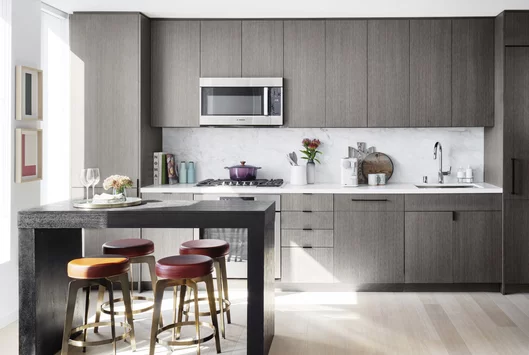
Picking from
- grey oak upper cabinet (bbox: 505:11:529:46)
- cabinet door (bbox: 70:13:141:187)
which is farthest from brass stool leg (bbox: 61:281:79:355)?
grey oak upper cabinet (bbox: 505:11:529:46)

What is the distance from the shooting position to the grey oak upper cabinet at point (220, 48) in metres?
5.38

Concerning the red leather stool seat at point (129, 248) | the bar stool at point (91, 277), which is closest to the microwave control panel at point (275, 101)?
the red leather stool seat at point (129, 248)

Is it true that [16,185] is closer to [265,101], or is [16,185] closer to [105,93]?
[105,93]

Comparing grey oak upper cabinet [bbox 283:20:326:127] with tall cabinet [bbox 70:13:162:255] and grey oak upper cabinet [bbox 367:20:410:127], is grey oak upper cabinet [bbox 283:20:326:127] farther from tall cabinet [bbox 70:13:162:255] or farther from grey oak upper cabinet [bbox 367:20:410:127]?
tall cabinet [bbox 70:13:162:255]

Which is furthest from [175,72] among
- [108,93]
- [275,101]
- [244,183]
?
[244,183]

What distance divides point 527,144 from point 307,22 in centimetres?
222

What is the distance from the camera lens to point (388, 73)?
5344mm

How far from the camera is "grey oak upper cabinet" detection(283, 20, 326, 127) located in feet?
17.6

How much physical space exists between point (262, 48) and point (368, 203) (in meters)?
1.70

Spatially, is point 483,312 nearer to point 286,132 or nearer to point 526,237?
point 526,237

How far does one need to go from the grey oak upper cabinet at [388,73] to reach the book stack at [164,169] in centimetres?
190

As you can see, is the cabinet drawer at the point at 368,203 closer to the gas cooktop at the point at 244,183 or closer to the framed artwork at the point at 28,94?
the gas cooktop at the point at 244,183

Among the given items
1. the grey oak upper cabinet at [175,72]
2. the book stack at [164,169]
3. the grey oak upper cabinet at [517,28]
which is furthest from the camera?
the book stack at [164,169]

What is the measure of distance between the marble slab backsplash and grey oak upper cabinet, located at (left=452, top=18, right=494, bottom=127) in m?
0.41
